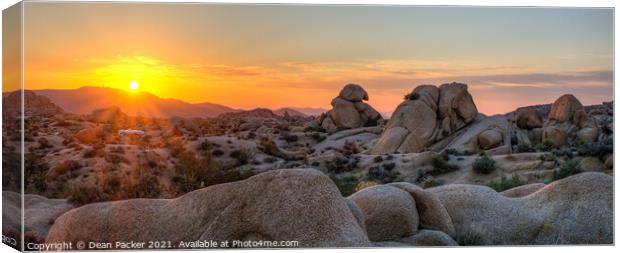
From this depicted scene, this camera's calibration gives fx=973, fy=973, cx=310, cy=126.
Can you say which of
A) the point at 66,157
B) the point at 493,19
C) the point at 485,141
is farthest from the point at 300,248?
the point at 485,141

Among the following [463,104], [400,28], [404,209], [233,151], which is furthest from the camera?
[463,104]

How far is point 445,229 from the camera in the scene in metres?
17.6

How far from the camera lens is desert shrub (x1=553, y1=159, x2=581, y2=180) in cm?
2127

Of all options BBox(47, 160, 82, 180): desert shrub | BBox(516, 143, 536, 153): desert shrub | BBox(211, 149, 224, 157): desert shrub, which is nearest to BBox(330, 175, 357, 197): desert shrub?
BBox(211, 149, 224, 157): desert shrub

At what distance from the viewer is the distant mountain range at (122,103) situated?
1845cm

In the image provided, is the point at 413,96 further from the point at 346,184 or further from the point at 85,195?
the point at 85,195

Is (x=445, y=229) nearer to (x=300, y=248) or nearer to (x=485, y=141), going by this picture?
(x=300, y=248)

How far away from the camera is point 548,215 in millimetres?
18250

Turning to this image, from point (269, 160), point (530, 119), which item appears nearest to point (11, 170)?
point (269, 160)

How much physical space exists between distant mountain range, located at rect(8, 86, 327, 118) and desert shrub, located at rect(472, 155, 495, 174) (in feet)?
22.2

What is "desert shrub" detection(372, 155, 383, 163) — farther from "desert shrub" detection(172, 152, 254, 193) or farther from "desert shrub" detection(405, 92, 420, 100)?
"desert shrub" detection(172, 152, 254, 193)

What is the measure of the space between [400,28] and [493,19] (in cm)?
187

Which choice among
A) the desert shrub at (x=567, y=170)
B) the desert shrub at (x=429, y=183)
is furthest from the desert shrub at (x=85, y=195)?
the desert shrub at (x=567, y=170)

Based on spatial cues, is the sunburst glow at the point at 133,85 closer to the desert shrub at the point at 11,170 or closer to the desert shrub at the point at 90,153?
the desert shrub at the point at 90,153
